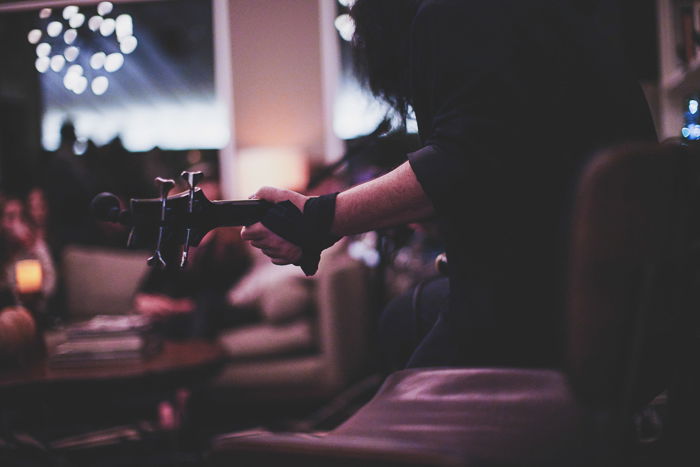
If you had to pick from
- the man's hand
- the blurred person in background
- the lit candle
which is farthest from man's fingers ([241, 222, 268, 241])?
the blurred person in background

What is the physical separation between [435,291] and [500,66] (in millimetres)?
554

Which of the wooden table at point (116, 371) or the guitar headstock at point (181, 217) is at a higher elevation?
the guitar headstock at point (181, 217)

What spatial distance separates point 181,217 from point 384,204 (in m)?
0.29

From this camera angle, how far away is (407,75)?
111 centimetres

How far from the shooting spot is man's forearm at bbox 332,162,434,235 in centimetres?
90

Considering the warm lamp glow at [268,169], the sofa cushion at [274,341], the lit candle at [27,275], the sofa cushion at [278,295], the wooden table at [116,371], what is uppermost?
the warm lamp glow at [268,169]

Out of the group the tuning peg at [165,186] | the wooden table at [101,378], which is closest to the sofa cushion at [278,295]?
the wooden table at [101,378]

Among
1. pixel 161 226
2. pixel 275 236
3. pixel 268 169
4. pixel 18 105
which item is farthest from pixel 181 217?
pixel 18 105

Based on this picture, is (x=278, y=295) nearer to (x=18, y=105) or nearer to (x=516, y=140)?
(x=516, y=140)

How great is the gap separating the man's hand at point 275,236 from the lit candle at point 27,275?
1.59 m

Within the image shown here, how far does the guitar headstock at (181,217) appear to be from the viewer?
972mm

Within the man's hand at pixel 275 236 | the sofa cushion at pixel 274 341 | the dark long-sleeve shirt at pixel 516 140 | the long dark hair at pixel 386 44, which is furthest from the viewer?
the sofa cushion at pixel 274 341

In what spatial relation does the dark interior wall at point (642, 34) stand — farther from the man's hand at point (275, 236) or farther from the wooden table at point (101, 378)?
the man's hand at point (275, 236)

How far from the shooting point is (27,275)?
2289 mm
